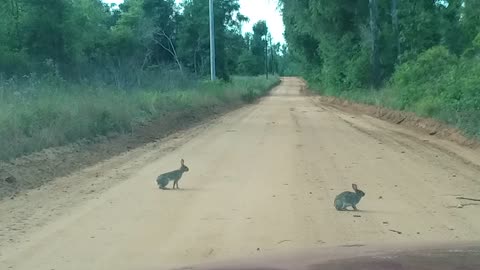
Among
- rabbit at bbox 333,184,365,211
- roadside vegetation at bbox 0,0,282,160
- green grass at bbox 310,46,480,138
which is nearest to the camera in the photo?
rabbit at bbox 333,184,365,211

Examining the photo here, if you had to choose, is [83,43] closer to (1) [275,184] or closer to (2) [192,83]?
(2) [192,83]

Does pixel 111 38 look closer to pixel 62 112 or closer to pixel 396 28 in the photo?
pixel 396 28

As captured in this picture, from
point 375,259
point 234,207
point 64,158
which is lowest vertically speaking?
point 64,158

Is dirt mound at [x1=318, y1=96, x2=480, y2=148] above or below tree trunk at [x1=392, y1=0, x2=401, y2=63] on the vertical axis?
below

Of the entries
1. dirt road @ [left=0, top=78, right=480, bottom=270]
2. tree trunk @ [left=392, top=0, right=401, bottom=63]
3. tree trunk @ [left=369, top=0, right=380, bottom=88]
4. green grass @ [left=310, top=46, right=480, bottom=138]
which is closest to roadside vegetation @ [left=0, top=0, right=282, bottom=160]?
dirt road @ [left=0, top=78, right=480, bottom=270]

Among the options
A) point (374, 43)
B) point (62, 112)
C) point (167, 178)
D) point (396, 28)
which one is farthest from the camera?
point (374, 43)

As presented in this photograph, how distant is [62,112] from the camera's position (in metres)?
16.8

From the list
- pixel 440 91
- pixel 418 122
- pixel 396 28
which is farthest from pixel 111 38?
pixel 418 122

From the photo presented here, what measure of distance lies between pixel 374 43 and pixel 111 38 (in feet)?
56.7

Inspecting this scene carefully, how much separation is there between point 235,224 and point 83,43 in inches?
1271

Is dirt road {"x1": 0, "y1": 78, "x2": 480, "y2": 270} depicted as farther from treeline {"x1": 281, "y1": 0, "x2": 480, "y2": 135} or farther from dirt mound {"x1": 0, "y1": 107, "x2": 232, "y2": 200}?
treeline {"x1": 281, "y1": 0, "x2": 480, "y2": 135}

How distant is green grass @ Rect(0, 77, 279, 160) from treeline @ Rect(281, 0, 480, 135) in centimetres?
1010

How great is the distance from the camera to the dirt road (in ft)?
23.0

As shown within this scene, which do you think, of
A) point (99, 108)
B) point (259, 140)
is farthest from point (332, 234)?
point (99, 108)
